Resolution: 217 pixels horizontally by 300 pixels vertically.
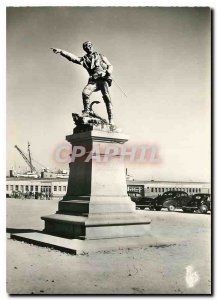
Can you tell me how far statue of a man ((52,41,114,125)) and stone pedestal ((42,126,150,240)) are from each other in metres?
0.78

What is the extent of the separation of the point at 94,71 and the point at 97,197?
111 inches

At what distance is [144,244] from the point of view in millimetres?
8977

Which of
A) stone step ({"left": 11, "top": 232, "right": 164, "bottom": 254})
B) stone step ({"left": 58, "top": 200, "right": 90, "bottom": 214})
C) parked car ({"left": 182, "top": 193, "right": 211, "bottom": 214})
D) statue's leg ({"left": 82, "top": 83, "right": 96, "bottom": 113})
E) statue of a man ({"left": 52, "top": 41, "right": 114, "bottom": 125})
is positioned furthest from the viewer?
parked car ({"left": 182, "top": 193, "right": 211, "bottom": 214})

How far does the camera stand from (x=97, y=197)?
9.28 m

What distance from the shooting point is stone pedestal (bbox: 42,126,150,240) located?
897cm

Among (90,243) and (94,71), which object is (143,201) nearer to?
(94,71)

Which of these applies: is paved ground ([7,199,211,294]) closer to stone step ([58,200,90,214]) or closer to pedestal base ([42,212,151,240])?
pedestal base ([42,212,151,240])

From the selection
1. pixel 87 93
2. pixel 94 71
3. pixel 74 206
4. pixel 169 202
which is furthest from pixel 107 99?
pixel 169 202

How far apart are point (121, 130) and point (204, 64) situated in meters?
2.45

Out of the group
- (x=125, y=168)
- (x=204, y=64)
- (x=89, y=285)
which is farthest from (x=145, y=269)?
(x=204, y=64)

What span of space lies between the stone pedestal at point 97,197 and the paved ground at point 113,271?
25.5 inches

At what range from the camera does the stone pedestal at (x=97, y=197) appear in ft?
29.4

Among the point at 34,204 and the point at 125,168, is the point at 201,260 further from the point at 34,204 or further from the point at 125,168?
the point at 34,204

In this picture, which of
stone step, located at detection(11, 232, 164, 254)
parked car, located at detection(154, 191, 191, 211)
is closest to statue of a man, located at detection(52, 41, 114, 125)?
stone step, located at detection(11, 232, 164, 254)
